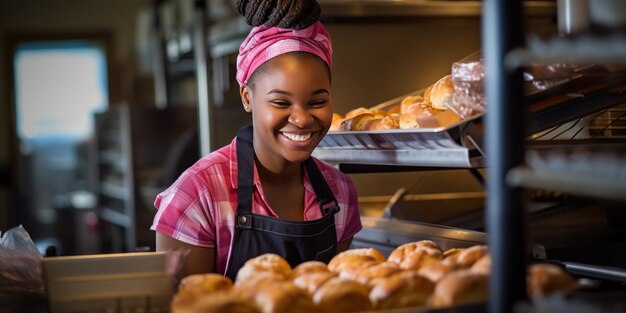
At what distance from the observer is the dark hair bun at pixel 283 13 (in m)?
1.93

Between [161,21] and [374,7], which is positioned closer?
[374,7]

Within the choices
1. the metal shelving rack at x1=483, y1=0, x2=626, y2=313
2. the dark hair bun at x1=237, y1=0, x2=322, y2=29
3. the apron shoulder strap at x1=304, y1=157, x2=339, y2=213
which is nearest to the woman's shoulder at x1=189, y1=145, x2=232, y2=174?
the apron shoulder strap at x1=304, y1=157, x2=339, y2=213

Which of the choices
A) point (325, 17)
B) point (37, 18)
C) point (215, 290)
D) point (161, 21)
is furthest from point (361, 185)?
point (37, 18)

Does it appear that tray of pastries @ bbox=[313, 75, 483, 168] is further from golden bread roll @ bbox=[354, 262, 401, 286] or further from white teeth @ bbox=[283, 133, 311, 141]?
golden bread roll @ bbox=[354, 262, 401, 286]

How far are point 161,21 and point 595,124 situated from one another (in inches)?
180

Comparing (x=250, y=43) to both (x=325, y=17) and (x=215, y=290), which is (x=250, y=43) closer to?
(x=215, y=290)

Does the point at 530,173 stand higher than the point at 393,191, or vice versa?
the point at 530,173

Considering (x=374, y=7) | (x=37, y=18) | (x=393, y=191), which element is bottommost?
(x=393, y=191)

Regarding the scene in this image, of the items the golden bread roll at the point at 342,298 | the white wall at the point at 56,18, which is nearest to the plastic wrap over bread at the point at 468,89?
the golden bread roll at the point at 342,298

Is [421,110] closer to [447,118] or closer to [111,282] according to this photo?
[447,118]

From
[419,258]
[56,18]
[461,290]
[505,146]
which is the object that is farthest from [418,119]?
[56,18]

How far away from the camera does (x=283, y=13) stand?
1.93 meters

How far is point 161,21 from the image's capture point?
618 centimetres

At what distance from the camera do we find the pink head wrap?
199cm
